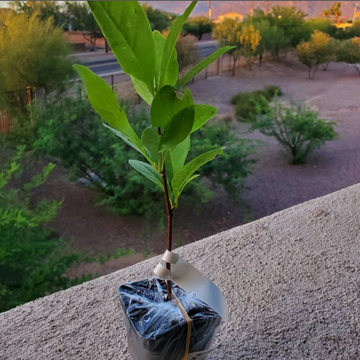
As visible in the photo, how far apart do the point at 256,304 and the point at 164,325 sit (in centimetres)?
46

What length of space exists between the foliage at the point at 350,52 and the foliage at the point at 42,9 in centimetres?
274

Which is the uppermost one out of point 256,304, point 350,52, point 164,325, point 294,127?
point 164,325

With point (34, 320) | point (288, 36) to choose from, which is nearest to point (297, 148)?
point (288, 36)

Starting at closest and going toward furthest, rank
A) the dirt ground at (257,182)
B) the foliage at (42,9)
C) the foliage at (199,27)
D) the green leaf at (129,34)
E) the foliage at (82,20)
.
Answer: the green leaf at (129,34) → the foliage at (82,20) → the dirt ground at (257,182) → the foliage at (199,27) → the foliage at (42,9)

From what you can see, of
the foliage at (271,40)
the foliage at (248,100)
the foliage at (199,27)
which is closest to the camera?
the foliage at (199,27)

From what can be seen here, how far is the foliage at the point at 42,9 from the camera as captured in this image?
15.8 ft

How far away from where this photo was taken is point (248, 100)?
18.1ft

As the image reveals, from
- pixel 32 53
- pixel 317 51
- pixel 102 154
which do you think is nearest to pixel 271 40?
pixel 317 51

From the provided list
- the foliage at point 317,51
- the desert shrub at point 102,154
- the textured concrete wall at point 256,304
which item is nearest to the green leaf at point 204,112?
the textured concrete wall at point 256,304

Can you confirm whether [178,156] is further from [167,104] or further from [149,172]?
[167,104]

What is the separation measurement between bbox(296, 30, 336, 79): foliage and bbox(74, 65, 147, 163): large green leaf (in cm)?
374

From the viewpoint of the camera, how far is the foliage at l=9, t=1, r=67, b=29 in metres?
4.82

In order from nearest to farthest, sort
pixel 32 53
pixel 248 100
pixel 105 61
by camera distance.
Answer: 1. pixel 105 61
2. pixel 32 53
3. pixel 248 100

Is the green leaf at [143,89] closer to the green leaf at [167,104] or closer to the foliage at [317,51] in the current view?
the green leaf at [167,104]
